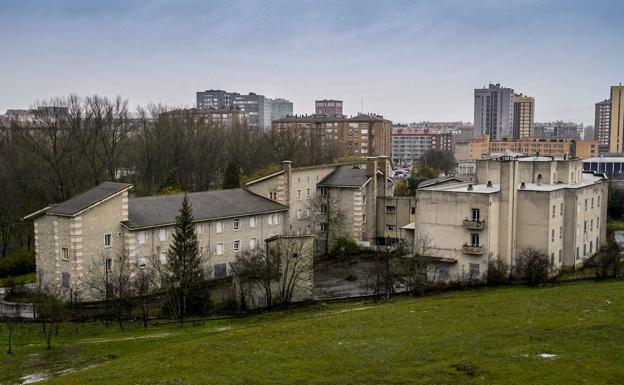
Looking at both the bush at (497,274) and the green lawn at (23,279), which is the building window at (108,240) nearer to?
the green lawn at (23,279)

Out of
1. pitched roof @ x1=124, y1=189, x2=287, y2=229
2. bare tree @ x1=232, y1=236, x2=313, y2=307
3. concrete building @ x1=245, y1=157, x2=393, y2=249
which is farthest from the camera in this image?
concrete building @ x1=245, y1=157, x2=393, y2=249

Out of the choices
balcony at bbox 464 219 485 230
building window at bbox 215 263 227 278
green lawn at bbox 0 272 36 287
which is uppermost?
balcony at bbox 464 219 485 230

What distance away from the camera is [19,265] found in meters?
49.3

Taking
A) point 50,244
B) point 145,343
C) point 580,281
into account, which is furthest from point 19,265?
point 580,281

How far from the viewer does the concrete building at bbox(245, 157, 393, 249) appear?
2183 inches

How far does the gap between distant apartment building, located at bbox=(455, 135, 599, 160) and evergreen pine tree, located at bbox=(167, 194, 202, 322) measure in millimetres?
139507

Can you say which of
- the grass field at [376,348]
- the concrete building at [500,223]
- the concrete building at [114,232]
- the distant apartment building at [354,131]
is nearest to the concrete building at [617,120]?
the distant apartment building at [354,131]

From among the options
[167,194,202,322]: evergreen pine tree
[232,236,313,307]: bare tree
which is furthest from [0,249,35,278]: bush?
[232,236,313,307]: bare tree

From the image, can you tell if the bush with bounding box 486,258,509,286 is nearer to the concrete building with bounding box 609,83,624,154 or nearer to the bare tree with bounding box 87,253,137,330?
the bare tree with bounding box 87,253,137,330

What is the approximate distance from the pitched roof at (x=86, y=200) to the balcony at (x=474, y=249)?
851 inches

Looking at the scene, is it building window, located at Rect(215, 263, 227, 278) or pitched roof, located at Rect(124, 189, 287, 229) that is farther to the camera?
building window, located at Rect(215, 263, 227, 278)

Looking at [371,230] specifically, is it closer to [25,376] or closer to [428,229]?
[428,229]

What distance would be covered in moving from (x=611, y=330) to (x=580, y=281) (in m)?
16.2

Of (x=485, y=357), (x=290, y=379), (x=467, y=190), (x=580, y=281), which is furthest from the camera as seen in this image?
(x=467, y=190)
